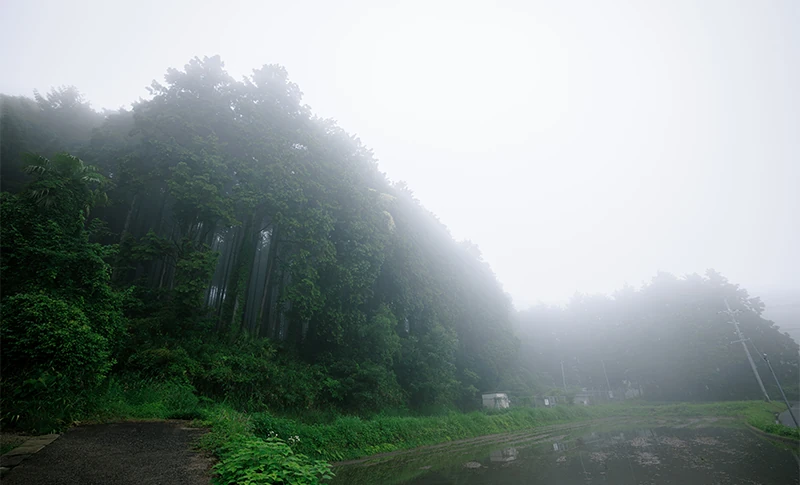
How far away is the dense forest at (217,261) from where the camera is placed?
8883 mm

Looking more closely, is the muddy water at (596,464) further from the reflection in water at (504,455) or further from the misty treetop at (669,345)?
the misty treetop at (669,345)

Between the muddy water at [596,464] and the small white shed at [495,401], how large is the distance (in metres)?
12.8

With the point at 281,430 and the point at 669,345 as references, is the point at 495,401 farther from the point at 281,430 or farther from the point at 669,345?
the point at 669,345

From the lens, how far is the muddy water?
10.5m

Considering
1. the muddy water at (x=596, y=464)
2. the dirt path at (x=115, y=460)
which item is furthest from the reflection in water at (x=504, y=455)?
the dirt path at (x=115, y=460)

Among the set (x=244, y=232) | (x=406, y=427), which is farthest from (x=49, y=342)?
(x=406, y=427)

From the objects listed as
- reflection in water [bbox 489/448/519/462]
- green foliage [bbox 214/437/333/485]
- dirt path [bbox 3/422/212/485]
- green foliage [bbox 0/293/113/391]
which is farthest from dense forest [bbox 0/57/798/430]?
reflection in water [bbox 489/448/519/462]

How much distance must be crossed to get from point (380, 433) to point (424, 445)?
335cm

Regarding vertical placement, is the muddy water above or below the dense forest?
below

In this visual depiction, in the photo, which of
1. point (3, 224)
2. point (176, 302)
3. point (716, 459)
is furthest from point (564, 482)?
point (3, 224)

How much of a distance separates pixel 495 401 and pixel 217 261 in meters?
27.0

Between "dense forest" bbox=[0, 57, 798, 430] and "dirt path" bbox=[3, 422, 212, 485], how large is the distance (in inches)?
54.8

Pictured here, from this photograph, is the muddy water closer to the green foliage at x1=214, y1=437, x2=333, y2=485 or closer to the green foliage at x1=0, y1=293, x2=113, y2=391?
the green foliage at x1=214, y1=437, x2=333, y2=485

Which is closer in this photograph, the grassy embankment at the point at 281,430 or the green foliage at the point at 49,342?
the grassy embankment at the point at 281,430
